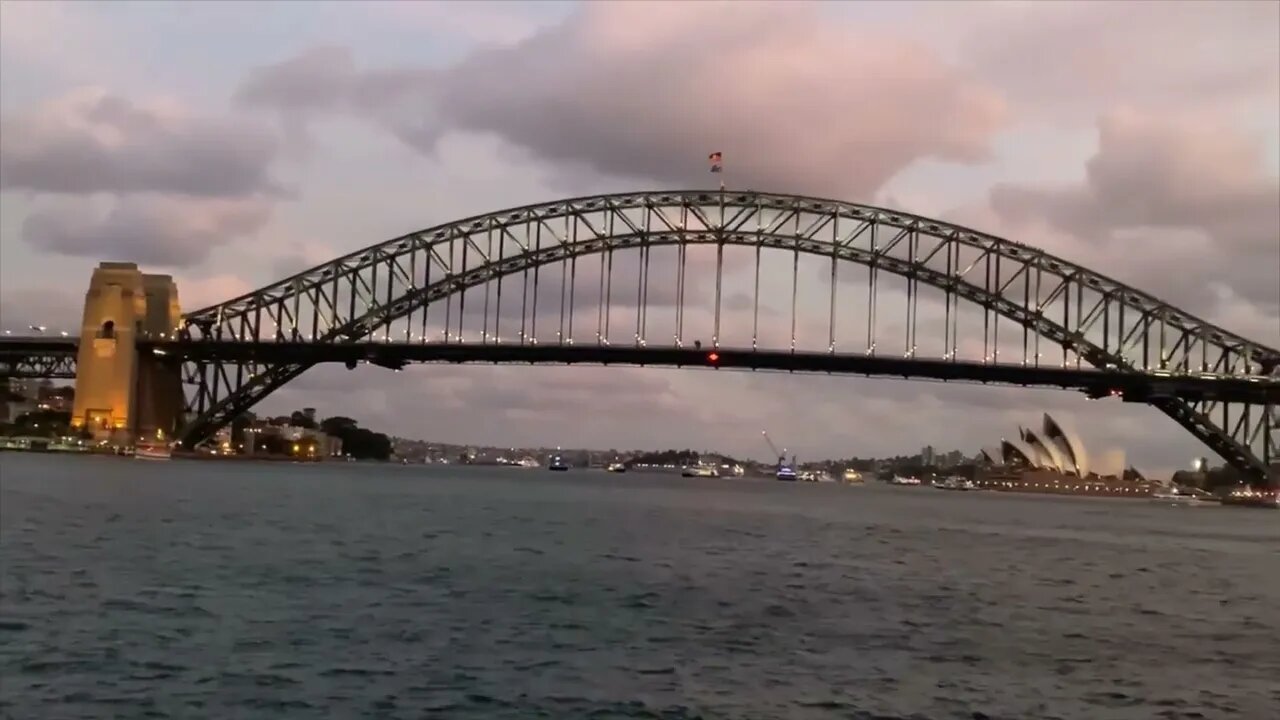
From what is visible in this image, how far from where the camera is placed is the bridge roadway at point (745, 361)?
80062 mm

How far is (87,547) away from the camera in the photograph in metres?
30.2

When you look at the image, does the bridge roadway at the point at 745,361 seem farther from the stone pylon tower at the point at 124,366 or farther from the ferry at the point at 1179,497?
the ferry at the point at 1179,497

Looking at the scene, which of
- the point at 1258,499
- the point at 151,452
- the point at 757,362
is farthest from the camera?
the point at 1258,499

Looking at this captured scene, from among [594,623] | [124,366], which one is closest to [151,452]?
[124,366]

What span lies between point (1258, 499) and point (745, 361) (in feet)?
114

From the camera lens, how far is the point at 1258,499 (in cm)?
9038

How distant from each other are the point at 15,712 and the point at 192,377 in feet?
272

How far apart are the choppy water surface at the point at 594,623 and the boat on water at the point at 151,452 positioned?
153 feet

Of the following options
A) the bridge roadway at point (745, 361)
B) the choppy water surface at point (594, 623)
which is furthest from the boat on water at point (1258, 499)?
the choppy water surface at point (594, 623)

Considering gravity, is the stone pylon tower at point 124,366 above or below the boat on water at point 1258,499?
above

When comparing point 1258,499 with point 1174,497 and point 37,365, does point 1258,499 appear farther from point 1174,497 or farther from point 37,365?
point 37,365

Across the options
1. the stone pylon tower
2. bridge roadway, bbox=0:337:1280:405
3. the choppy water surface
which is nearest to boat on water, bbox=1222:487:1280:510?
bridge roadway, bbox=0:337:1280:405

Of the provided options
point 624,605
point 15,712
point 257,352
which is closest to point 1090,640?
point 624,605

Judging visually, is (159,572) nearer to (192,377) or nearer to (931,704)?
(931,704)
